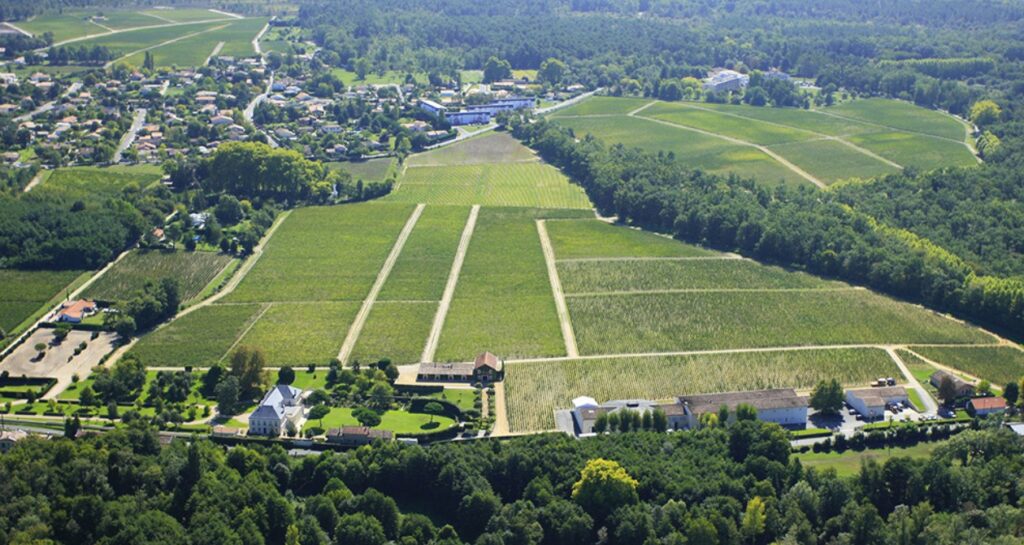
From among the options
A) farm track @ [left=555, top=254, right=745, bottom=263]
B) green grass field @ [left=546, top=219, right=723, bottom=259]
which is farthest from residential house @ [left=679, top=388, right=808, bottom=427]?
green grass field @ [left=546, top=219, right=723, bottom=259]

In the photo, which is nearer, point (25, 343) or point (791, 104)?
point (25, 343)

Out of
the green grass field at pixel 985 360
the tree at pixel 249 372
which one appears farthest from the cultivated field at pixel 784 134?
the tree at pixel 249 372

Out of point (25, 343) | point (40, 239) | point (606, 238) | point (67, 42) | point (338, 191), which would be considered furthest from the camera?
point (67, 42)

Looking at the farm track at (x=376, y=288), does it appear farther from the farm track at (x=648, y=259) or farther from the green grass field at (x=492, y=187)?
the farm track at (x=648, y=259)

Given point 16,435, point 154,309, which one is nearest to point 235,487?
point 16,435

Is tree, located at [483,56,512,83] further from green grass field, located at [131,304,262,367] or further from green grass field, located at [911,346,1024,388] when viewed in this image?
green grass field, located at [911,346,1024,388]

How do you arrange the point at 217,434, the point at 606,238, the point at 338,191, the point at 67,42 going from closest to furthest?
1. the point at 217,434
2. the point at 606,238
3. the point at 338,191
4. the point at 67,42

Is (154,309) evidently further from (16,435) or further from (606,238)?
(606,238)

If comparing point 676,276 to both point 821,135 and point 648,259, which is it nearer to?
point 648,259
